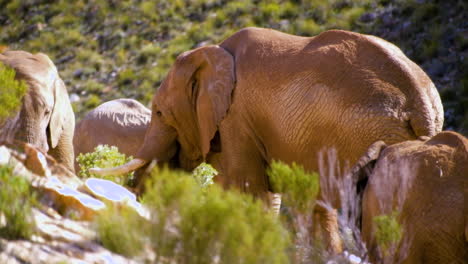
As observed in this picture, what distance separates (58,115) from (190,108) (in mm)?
1530

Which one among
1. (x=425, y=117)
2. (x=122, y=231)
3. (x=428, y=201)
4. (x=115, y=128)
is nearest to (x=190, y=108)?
(x=425, y=117)

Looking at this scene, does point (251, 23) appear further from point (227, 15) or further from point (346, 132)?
point (346, 132)

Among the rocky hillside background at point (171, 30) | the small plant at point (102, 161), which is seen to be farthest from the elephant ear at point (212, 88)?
the rocky hillside background at point (171, 30)

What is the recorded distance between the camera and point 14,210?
4.90 m

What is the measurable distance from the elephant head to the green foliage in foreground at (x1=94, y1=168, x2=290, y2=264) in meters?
4.85

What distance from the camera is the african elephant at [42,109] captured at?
9.43 meters

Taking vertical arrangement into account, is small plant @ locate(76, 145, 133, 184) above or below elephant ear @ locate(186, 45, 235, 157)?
below

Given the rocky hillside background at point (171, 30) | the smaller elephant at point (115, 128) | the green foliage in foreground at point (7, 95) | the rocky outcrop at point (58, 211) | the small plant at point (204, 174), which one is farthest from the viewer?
the rocky hillside background at point (171, 30)

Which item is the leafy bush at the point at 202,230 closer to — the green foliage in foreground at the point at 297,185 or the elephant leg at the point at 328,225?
the green foliage in foreground at the point at 297,185

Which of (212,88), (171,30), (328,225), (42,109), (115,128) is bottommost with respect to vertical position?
(171,30)

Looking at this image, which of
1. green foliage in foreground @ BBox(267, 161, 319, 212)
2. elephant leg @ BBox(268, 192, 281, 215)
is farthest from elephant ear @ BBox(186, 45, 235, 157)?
green foliage in foreground @ BBox(267, 161, 319, 212)

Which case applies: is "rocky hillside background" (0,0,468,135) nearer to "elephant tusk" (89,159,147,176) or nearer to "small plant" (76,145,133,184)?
"small plant" (76,145,133,184)

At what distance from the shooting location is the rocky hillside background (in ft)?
59.7

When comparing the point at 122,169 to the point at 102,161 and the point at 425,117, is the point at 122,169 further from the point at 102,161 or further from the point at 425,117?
the point at 425,117
